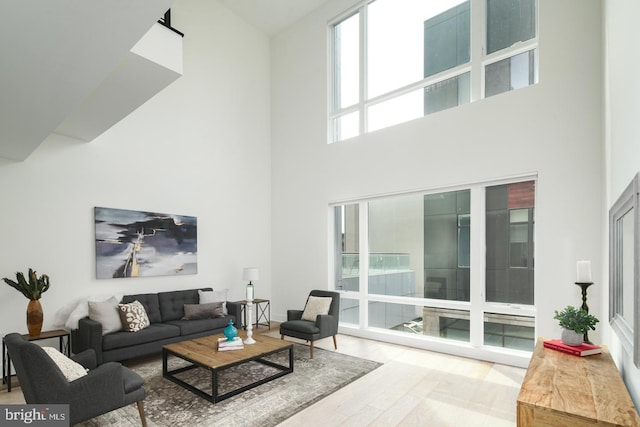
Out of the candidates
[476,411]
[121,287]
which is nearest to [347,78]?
[121,287]

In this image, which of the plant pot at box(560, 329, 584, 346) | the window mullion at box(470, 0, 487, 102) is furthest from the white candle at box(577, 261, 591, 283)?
the window mullion at box(470, 0, 487, 102)

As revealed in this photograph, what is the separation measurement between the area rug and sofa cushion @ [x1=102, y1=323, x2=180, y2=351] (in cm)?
33

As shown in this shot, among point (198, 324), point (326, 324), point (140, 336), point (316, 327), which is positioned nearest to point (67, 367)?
point (140, 336)

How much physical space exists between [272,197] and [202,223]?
1.66m

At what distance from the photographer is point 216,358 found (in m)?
3.59

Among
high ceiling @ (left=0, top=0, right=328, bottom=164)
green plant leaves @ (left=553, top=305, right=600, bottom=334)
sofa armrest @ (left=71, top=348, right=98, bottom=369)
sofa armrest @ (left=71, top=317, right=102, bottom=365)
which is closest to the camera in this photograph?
high ceiling @ (left=0, top=0, right=328, bottom=164)

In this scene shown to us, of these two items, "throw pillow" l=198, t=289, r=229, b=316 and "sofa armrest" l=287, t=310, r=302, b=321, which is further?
"throw pillow" l=198, t=289, r=229, b=316

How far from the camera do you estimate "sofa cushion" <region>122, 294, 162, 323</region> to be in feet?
16.4

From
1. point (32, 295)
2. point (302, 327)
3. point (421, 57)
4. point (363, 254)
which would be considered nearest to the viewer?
point (32, 295)

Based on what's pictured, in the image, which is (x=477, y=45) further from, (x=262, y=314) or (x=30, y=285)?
(x=30, y=285)

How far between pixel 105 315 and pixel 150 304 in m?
0.78

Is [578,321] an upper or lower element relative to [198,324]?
upper

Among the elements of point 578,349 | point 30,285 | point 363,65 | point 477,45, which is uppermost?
point 363,65

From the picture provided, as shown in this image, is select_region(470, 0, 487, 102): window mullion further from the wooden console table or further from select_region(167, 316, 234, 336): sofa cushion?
select_region(167, 316, 234, 336): sofa cushion
